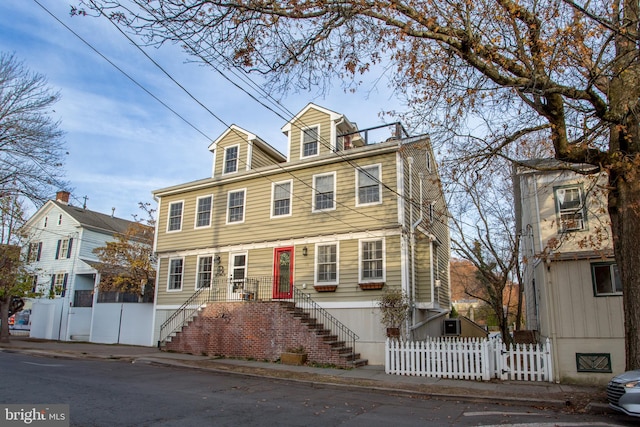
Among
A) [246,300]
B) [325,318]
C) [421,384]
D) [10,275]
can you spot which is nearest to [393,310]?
[325,318]

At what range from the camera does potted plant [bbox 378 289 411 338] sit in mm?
13828

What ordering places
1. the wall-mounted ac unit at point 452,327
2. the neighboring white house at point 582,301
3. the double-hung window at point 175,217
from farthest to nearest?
the double-hung window at point 175,217 < the wall-mounted ac unit at point 452,327 < the neighboring white house at point 582,301

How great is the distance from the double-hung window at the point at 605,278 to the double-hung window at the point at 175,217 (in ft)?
55.8

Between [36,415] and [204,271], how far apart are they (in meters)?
12.7

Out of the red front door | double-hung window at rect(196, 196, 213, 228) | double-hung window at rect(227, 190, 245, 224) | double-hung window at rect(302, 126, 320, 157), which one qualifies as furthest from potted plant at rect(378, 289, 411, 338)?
double-hung window at rect(196, 196, 213, 228)

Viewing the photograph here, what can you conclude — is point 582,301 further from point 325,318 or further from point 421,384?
point 325,318

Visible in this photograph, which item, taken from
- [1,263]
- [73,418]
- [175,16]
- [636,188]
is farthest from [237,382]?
[1,263]

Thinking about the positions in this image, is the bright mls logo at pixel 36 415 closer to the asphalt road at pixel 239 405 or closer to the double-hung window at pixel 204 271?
the asphalt road at pixel 239 405

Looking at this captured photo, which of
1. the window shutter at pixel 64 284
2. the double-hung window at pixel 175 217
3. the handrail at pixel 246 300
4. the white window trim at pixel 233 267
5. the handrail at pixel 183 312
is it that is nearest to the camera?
the handrail at pixel 246 300

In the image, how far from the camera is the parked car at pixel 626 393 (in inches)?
281

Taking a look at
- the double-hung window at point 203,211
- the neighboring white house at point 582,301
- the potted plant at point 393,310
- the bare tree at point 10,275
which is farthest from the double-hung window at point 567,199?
the bare tree at point 10,275

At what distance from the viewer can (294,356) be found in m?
14.1

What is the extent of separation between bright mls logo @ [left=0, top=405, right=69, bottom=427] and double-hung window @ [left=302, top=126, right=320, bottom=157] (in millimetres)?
12825

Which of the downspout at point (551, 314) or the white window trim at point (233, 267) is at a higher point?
the white window trim at point (233, 267)
